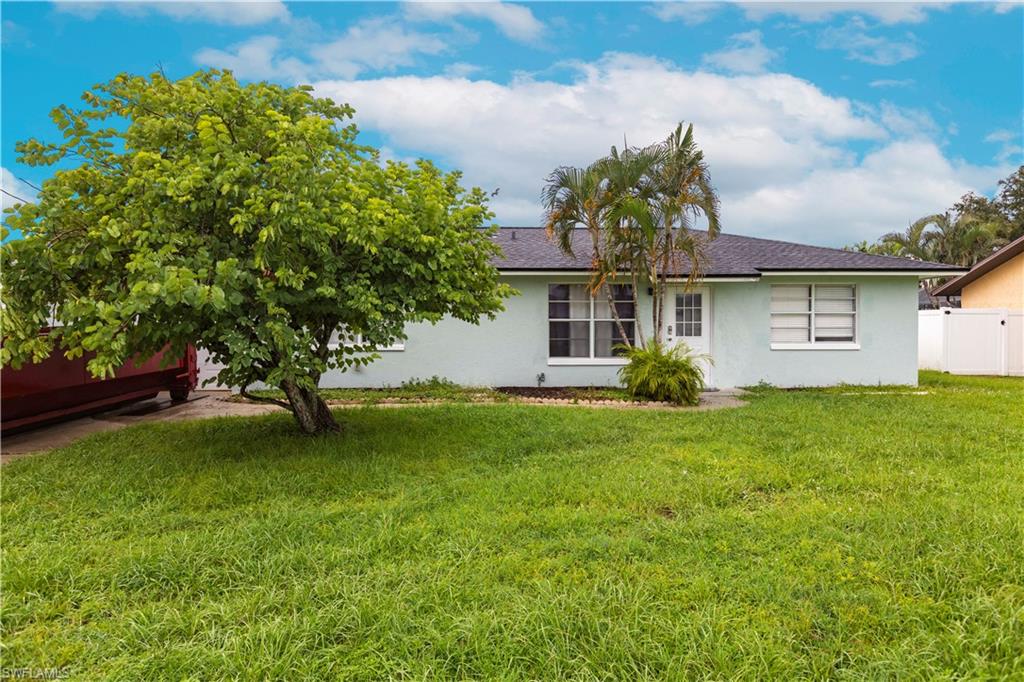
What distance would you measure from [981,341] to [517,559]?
1914cm

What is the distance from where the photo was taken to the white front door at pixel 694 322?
12.2 metres

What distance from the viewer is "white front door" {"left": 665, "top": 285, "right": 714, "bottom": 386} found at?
40.1 feet

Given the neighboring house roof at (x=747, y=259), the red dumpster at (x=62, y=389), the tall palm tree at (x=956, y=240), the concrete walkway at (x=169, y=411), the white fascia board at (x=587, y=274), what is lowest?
the concrete walkway at (x=169, y=411)

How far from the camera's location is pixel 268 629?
267cm

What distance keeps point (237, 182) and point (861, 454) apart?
22.8ft

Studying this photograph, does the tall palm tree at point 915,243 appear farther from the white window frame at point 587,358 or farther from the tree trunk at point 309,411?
the tree trunk at point 309,411

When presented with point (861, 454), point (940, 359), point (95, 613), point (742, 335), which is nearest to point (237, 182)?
point (95, 613)

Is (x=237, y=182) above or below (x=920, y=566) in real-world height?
above

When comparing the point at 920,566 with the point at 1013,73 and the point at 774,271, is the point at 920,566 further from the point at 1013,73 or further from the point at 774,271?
the point at 1013,73

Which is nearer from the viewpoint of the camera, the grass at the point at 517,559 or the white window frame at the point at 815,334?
the grass at the point at 517,559

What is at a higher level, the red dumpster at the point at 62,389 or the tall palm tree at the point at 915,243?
the tall palm tree at the point at 915,243

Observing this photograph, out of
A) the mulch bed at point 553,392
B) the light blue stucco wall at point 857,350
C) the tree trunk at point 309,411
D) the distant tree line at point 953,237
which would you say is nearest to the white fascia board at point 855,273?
the light blue stucco wall at point 857,350

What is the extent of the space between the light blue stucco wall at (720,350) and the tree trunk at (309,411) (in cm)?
495

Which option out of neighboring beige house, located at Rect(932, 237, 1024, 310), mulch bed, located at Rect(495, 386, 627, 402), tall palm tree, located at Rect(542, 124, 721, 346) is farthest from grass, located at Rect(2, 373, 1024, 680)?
neighboring beige house, located at Rect(932, 237, 1024, 310)
